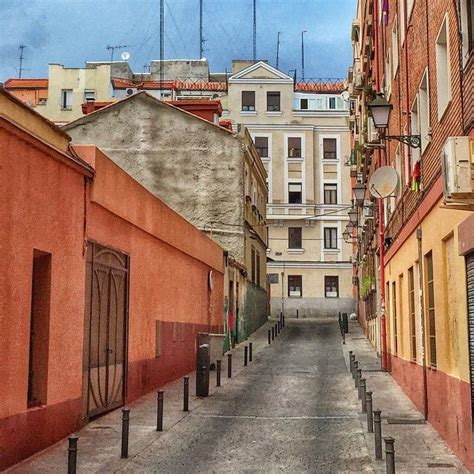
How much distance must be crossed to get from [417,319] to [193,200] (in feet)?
58.9

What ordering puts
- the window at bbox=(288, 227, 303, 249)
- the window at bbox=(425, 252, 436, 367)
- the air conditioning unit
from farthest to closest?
1. the window at bbox=(288, 227, 303, 249)
2. the window at bbox=(425, 252, 436, 367)
3. the air conditioning unit

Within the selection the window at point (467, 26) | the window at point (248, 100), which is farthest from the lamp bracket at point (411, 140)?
the window at point (248, 100)

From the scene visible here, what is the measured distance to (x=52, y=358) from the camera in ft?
34.9

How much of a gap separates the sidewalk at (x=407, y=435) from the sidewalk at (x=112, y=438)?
331 cm

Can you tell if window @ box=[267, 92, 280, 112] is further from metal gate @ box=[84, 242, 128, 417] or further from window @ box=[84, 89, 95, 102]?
metal gate @ box=[84, 242, 128, 417]

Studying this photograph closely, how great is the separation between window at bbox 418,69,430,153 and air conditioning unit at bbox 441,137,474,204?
18.7ft

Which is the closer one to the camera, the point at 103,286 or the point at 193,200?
the point at 103,286

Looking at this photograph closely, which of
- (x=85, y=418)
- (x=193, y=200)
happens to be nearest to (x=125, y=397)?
(x=85, y=418)

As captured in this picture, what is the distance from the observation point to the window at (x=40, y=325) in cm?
1038

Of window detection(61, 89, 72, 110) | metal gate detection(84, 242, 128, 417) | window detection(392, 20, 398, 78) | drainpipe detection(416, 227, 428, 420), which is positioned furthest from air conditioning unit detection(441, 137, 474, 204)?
window detection(61, 89, 72, 110)

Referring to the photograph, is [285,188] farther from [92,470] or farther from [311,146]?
[92,470]

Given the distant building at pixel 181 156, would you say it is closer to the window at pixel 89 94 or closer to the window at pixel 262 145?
the window at pixel 262 145

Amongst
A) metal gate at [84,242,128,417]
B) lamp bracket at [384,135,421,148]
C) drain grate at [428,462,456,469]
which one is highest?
lamp bracket at [384,135,421,148]

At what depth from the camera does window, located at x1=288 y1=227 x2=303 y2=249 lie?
5453cm
